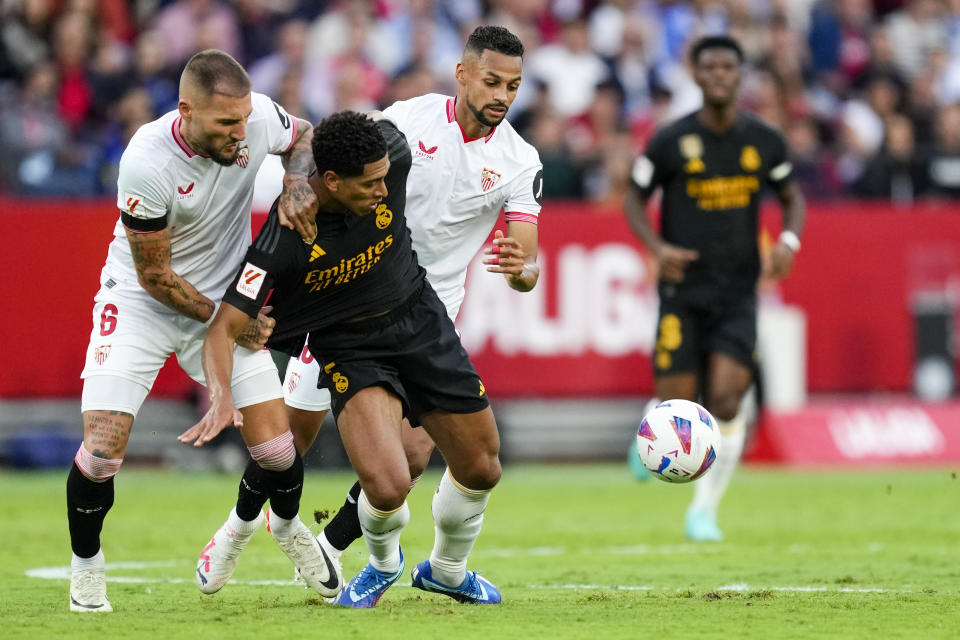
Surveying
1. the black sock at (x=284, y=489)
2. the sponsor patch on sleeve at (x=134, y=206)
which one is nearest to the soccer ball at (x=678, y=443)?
the black sock at (x=284, y=489)

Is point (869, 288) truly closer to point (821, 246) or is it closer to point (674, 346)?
point (821, 246)

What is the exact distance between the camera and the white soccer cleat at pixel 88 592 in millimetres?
6668

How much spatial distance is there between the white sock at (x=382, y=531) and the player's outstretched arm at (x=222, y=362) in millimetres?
754

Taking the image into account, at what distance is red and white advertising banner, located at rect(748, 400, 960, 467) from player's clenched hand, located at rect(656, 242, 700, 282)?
515 cm

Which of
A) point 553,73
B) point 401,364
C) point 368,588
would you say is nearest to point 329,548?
point 368,588

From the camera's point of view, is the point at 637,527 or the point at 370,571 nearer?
the point at 370,571

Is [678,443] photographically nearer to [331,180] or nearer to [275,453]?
[275,453]

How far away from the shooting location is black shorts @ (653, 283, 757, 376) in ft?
33.2

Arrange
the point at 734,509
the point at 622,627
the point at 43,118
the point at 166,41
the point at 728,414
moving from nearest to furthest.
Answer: the point at 622,627
the point at 728,414
the point at 734,509
the point at 43,118
the point at 166,41

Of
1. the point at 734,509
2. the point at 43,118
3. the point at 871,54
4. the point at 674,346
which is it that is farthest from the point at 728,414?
the point at 871,54

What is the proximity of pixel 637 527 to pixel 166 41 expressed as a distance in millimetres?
8636

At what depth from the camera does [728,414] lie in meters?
10.1

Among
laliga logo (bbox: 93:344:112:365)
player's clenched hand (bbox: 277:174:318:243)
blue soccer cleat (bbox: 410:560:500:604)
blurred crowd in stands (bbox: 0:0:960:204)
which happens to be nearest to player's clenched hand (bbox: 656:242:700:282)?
blue soccer cleat (bbox: 410:560:500:604)

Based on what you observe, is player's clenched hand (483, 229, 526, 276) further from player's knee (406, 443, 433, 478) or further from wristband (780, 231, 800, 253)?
wristband (780, 231, 800, 253)
